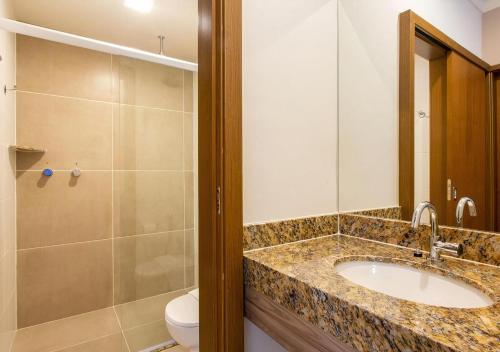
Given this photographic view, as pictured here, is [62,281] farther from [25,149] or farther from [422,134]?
[422,134]

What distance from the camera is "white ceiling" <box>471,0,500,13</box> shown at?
0.79m

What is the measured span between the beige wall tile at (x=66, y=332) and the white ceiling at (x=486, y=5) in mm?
2592

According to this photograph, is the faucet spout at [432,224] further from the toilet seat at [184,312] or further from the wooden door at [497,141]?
the toilet seat at [184,312]

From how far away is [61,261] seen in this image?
2.11m

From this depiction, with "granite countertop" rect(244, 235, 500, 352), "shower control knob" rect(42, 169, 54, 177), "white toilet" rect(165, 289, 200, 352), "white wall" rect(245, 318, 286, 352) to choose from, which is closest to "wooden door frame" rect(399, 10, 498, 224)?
"granite countertop" rect(244, 235, 500, 352)

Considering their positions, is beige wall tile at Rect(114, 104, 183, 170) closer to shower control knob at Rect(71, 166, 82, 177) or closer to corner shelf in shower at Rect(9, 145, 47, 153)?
shower control knob at Rect(71, 166, 82, 177)

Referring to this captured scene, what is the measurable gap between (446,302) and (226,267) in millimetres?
574

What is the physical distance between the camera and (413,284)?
0.77 m

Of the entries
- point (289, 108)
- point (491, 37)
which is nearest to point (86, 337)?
point (289, 108)

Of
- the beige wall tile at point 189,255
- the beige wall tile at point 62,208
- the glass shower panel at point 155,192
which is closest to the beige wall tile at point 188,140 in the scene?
the glass shower panel at point 155,192

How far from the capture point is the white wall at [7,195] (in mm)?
1587

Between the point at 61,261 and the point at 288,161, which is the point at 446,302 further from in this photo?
the point at 61,261

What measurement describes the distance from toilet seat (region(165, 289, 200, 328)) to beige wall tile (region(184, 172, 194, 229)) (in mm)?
505

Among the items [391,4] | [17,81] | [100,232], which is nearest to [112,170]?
[100,232]
